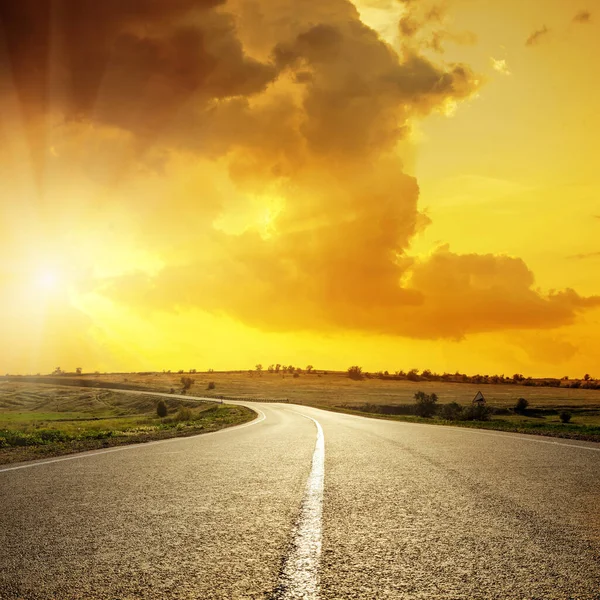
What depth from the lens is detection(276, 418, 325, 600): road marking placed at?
3.04m

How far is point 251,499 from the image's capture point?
593cm

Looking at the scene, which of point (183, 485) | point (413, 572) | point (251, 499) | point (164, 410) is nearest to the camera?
point (413, 572)

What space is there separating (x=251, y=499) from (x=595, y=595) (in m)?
3.69

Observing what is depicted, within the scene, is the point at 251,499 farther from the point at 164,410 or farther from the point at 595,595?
the point at 164,410

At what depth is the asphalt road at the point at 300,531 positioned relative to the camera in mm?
3236

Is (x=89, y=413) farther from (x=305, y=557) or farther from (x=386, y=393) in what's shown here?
(x=305, y=557)

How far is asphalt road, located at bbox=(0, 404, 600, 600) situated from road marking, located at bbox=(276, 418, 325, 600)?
2cm

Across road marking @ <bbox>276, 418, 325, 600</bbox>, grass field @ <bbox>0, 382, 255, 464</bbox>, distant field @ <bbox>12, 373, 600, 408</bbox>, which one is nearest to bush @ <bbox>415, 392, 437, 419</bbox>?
distant field @ <bbox>12, 373, 600, 408</bbox>

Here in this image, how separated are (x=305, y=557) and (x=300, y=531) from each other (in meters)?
0.75

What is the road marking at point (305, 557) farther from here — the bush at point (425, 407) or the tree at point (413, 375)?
the tree at point (413, 375)

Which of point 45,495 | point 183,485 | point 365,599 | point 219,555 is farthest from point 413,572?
point 45,495

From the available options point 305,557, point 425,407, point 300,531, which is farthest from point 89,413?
point 305,557

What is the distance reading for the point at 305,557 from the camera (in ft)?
12.1

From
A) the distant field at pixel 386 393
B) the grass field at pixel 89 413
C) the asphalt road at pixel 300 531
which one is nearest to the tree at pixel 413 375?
the distant field at pixel 386 393
